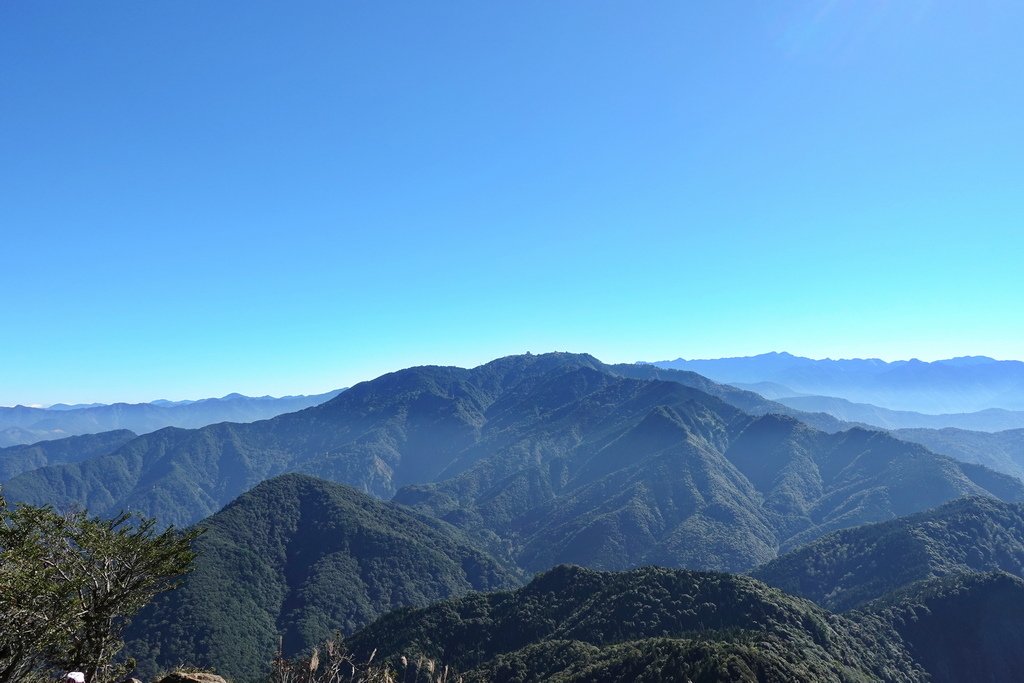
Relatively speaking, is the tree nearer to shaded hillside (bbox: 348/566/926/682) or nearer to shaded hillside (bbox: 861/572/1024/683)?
shaded hillside (bbox: 348/566/926/682)

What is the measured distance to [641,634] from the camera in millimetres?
129750

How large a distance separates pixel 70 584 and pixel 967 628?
206m

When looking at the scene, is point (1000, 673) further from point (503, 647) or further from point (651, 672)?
point (503, 647)

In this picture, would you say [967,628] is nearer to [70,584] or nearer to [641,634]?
Result: [641,634]

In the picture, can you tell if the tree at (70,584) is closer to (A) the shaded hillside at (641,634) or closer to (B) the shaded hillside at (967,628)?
(A) the shaded hillside at (641,634)

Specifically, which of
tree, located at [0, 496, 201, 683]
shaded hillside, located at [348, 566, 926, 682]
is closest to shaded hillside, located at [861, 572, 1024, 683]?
shaded hillside, located at [348, 566, 926, 682]

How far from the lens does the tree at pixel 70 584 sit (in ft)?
87.2

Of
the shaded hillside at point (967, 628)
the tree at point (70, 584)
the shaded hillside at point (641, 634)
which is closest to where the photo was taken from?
the tree at point (70, 584)

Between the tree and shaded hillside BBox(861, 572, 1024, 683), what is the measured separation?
586ft

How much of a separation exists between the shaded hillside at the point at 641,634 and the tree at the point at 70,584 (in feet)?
270

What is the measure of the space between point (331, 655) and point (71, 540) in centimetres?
2039

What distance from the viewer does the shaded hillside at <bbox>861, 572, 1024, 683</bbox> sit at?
5625 inches

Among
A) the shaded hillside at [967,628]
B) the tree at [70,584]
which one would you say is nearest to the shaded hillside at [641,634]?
the shaded hillside at [967,628]

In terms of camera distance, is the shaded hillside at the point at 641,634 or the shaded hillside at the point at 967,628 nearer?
the shaded hillside at the point at 641,634
